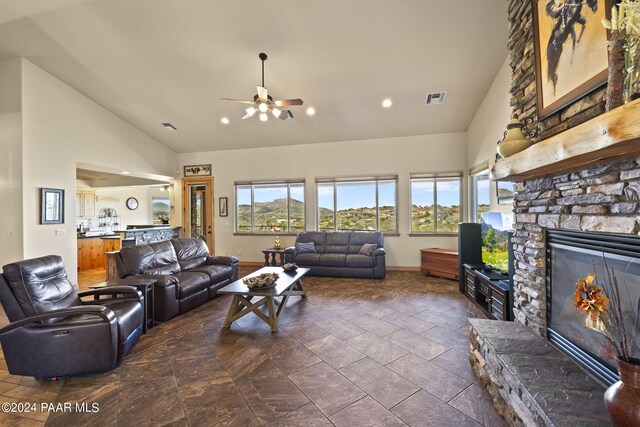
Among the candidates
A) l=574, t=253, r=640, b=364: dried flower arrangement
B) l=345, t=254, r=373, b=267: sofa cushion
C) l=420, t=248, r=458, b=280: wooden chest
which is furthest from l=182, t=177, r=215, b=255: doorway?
l=574, t=253, r=640, b=364: dried flower arrangement

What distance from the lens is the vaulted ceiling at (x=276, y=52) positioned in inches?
141

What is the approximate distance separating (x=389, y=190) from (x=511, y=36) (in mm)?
4171

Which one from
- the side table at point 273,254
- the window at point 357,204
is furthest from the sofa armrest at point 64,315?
the window at point 357,204

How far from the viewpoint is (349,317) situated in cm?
360

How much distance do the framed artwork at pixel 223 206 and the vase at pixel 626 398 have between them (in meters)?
7.49

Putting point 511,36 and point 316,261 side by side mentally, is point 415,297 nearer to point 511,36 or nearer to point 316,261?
point 316,261

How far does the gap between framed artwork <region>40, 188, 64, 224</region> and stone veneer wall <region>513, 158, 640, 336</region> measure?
22.8 feet

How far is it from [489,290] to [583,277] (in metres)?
1.74

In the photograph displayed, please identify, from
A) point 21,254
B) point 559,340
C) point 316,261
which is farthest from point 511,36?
point 21,254

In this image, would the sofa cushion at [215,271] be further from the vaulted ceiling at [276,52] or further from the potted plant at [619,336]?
the potted plant at [619,336]

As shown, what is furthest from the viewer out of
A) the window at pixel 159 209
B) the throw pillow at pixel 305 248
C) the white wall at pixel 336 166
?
the window at pixel 159 209

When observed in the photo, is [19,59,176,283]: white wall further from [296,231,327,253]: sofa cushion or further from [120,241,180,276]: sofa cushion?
[296,231,327,253]: sofa cushion

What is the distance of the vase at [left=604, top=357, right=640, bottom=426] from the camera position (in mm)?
1147

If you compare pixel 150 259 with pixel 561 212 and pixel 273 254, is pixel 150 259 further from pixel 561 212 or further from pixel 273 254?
pixel 561 212
